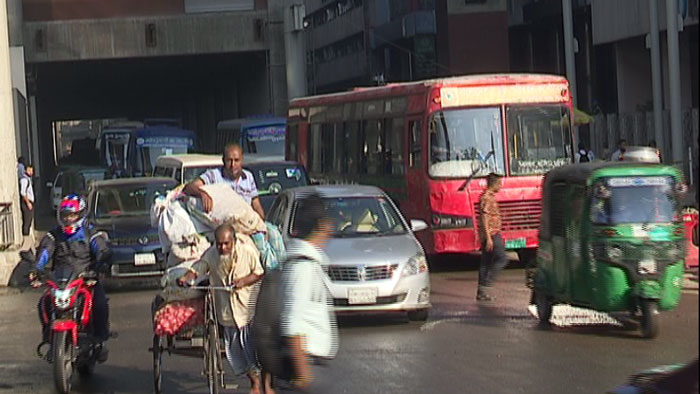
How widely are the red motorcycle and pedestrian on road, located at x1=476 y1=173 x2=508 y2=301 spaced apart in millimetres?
6567

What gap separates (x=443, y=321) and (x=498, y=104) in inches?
263

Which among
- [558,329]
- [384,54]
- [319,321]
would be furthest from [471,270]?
[384,54]

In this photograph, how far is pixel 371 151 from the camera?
957 inches

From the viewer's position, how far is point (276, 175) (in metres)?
23.6

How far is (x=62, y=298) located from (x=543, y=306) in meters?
5.76

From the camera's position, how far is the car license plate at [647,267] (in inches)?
518

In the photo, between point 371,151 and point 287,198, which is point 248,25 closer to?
point 371,151

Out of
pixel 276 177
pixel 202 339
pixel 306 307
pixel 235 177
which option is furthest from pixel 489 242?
pixel 306 307

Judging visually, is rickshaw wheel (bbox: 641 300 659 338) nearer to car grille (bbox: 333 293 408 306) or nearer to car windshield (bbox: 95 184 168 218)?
car grille (bbox: 333 293 408 306)

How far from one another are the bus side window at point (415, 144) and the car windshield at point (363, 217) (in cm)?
514

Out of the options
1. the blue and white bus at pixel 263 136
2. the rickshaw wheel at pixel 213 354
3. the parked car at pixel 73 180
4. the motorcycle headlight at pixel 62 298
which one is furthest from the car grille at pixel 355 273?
the parked car at pixel 73 180

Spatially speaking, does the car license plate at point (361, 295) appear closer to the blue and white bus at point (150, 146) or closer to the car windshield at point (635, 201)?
the car windshield at point (635, 201)

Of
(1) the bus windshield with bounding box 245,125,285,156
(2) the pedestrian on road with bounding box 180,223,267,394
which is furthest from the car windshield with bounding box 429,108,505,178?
(1) the bus windshield with bounding box 245,125,285,156

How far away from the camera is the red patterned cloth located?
9.98 meters
